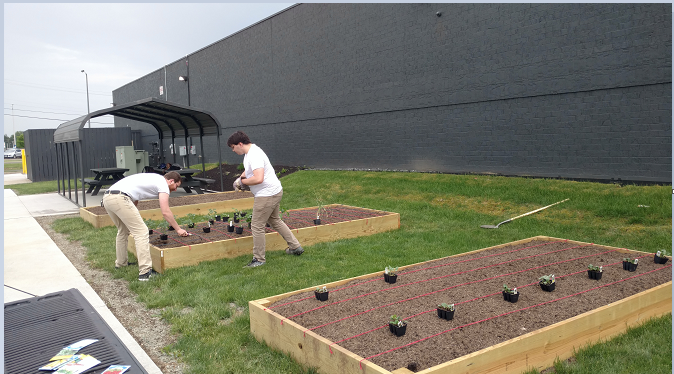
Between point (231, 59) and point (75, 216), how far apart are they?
47.7 ft

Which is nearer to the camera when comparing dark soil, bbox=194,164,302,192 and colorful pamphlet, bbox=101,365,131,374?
colorful pamphlet, bbox=101,365,131,374

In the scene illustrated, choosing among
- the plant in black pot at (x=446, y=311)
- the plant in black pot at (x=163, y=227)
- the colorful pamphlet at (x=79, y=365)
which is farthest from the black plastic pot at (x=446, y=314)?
the plant in black pot at (x=163, y=227)

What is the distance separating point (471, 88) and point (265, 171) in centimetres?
839

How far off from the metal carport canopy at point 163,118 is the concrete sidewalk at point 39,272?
251 centimetres

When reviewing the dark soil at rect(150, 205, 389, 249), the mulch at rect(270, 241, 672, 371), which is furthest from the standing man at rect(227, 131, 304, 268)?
the mulch at rect(270, 241, 672, 371)

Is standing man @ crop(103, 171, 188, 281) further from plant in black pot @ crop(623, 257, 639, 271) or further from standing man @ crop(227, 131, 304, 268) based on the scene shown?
plant in black pot @ crop(623, 257, 639, 271)

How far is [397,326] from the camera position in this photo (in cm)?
345

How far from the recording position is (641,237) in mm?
6984

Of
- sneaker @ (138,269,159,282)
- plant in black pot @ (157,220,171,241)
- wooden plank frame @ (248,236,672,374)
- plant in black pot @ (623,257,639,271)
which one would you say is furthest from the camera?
plant in black pot @ (157,220,171,241)

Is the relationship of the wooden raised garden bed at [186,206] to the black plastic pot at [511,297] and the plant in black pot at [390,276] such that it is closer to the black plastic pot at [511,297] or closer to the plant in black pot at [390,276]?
the plant in black pot at [390,276]

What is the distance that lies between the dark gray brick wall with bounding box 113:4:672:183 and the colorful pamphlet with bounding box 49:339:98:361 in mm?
10090

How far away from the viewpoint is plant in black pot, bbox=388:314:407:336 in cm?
345

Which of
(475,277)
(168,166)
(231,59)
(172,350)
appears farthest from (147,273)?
(231,59)

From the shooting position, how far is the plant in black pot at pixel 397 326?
11.3ft
